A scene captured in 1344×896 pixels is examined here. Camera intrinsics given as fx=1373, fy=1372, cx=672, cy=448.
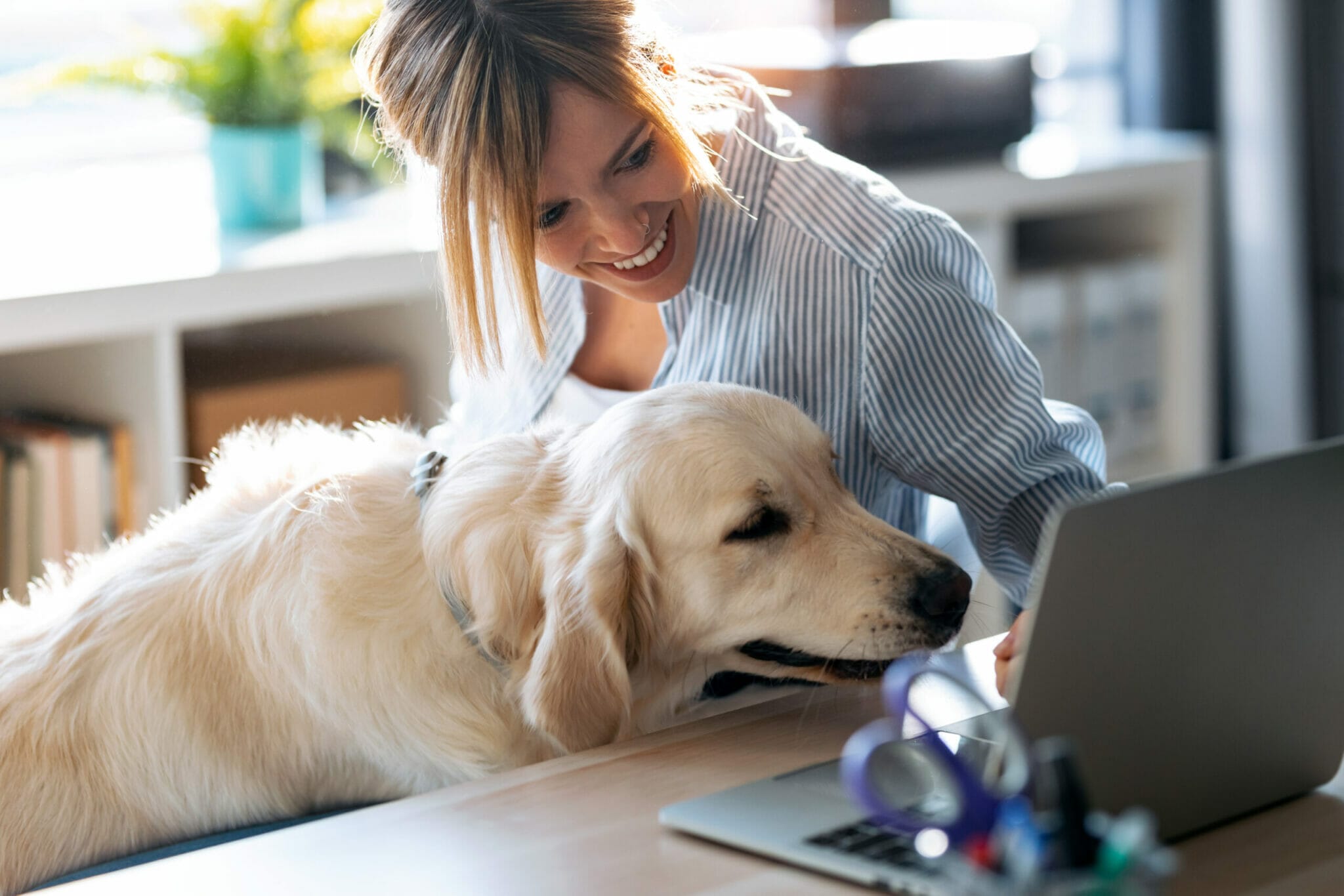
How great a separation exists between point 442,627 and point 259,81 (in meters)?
1.70

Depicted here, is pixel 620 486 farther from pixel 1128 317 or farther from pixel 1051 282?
pixel 1128 317

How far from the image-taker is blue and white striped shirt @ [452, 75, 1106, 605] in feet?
4.80

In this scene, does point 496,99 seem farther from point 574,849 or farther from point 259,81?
point 259,81

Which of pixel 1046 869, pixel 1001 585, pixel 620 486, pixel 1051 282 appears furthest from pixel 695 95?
pixel 1051 282

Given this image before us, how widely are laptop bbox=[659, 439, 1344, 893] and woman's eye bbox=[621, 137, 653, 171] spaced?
755 mm

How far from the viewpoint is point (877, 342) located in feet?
4.81

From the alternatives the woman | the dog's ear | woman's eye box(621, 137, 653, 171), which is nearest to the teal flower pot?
the woman

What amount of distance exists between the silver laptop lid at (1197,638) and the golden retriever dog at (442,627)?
0.35 m

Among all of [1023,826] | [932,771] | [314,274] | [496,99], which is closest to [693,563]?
[932,771]

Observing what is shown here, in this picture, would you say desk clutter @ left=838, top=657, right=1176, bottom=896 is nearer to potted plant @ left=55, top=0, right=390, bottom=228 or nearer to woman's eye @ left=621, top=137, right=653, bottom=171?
woman's eye @ left=621, top=137, right=653, bottom=171

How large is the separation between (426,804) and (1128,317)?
2.74 meters

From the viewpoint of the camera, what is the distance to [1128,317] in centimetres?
330

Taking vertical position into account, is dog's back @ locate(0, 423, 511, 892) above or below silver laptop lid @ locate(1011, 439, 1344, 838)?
below

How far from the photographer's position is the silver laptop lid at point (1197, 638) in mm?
744
